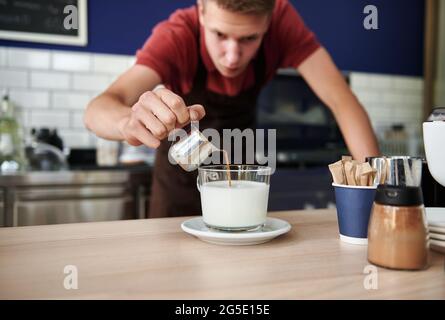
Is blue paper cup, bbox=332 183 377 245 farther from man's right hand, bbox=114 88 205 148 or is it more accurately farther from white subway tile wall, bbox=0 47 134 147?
white subway tile wall, bbox=0 47 134 147

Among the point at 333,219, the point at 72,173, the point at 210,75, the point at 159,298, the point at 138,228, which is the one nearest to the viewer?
the point at 159,298

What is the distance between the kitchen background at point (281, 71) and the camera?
2713 mm

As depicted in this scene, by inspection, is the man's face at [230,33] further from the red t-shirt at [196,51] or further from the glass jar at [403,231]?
the glass jar at [403,231]

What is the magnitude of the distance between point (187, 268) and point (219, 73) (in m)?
1.61

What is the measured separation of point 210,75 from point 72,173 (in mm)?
1014

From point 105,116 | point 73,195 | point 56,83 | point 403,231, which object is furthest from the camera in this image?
point 56,83

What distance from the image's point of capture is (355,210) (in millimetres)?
894

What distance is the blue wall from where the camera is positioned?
269 cm

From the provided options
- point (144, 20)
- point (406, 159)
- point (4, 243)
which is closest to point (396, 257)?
point (406, 159)

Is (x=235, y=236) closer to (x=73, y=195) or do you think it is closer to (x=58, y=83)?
(x=73, y=195)

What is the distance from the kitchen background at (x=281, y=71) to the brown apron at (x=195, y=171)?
1.36 feet

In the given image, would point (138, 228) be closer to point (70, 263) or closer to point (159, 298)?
point (70, 263)

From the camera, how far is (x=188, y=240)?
91 cm

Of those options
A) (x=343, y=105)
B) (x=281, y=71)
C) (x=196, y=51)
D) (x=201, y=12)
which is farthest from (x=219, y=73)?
(x=281, y=71)
